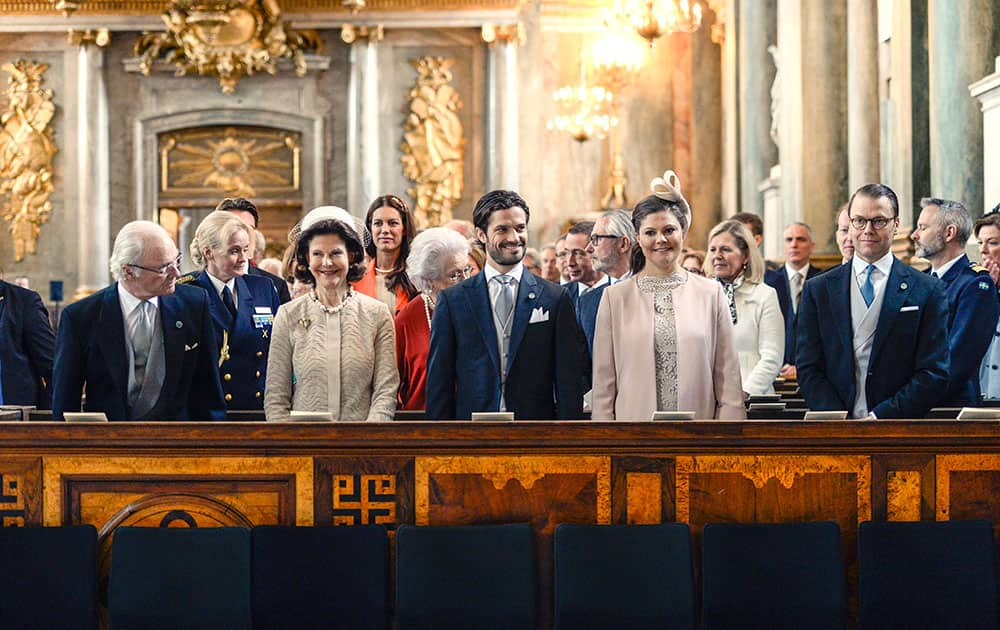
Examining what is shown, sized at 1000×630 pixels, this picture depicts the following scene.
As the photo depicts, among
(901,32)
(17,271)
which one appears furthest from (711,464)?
(17,271)

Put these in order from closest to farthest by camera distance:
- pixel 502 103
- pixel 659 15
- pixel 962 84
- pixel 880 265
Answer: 1. pixel 880 265
2. pixel 962 84
3. pixel 659 15
4. pixel 502 103

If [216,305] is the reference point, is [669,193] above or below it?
above

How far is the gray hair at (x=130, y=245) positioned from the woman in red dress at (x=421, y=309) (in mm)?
1102

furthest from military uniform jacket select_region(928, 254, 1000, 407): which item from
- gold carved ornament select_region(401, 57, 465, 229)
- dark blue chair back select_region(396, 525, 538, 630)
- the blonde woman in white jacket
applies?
gold carved ornament select_region(401, 57, 465, 229)

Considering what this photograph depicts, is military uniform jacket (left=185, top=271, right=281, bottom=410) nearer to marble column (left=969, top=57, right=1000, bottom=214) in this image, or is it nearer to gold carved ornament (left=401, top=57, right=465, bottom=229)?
marble column (left=969, top=57, right=1000, bottom=214)

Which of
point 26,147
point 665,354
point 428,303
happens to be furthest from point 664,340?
point 26,147

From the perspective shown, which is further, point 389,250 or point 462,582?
point 389,250

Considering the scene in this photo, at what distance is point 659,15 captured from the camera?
36.1 feet

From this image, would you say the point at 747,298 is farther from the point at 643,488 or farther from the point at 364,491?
the point at 364,491

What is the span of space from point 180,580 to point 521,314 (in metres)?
1.66

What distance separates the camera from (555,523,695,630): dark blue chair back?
13.8ft

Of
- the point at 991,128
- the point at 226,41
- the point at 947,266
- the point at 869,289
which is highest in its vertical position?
the point at 226,41

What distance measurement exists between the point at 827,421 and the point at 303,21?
12586mm

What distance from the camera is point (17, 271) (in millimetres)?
16281
